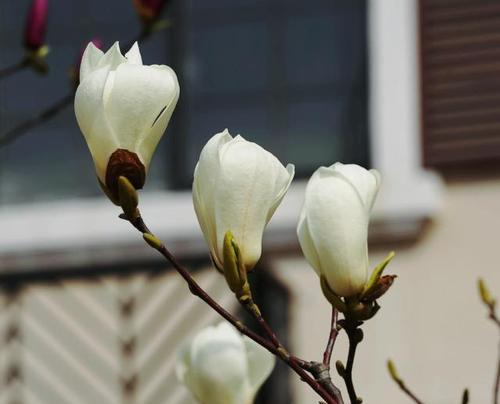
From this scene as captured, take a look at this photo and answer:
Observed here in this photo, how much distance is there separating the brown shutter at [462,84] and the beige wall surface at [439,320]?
120 millimetres

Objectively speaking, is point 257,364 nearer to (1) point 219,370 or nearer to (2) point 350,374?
(1) point 219,370

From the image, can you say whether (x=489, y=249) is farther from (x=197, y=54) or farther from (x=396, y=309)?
(x=197, y=54)

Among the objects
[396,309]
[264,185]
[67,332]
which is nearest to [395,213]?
[396,309]

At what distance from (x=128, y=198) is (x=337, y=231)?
11cm

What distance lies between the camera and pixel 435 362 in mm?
3771

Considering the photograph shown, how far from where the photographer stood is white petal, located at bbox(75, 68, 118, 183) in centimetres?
82

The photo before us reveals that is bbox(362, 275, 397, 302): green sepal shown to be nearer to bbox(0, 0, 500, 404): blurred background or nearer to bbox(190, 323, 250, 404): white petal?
bbox(190, 323, 250, 404): white petal

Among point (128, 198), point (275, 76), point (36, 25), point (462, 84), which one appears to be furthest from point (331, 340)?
point (275, 76)

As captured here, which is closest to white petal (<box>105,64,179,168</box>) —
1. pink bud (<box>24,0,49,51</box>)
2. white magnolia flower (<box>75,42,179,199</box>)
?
white magnolia flower (<box>75,42,179,199</box>)

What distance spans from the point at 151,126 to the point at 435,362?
3.01 m

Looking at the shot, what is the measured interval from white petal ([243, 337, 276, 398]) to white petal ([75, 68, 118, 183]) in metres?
0.30

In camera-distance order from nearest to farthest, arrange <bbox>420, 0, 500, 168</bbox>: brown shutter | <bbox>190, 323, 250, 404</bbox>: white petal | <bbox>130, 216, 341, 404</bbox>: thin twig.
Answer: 1. <bbox>130, 216, 341, 404</bbox>: thin twig
2. <bbox>190, 323, 250, 404</bbox>: white petal
3. <bbox>420, 0, 500, 168</bbox>: brown shutter

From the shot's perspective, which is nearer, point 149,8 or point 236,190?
point 236,190

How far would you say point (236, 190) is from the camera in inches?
32.5
